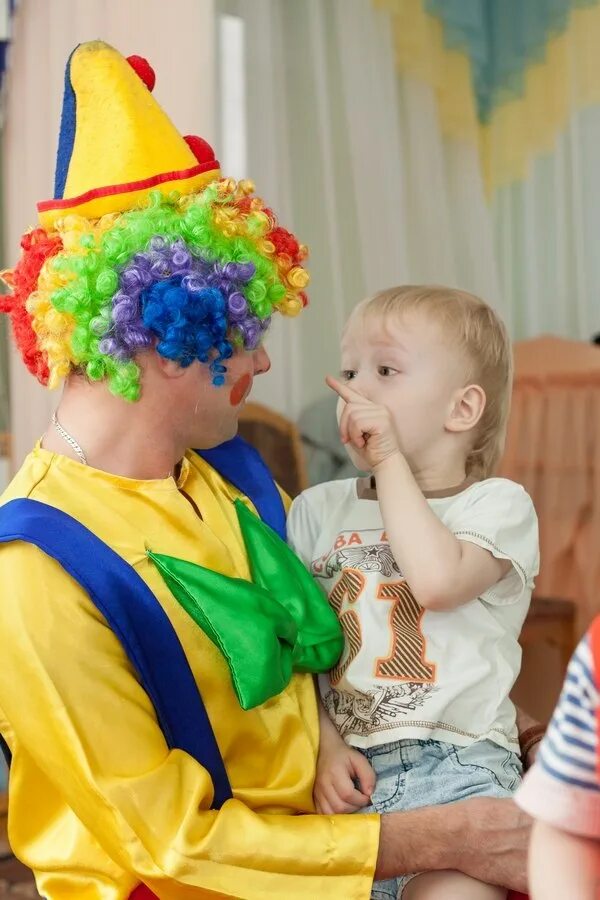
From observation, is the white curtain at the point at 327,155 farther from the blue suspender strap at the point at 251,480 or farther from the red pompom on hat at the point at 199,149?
the red pompom on hat at the point at 199,149

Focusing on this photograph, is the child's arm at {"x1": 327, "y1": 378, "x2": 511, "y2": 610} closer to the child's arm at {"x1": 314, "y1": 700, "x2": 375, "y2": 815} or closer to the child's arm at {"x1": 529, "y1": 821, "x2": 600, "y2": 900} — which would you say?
the child's arm at {"x1": 314, "y1": 700, "x2": 375, "y2": 815}

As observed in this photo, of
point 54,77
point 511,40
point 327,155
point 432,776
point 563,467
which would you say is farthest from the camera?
point 511,40

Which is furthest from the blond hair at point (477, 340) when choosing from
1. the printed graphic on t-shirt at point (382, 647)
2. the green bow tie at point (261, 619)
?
the green bow tie at point (261, 619)

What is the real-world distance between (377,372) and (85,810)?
0.70 meters

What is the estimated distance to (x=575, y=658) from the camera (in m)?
0.77

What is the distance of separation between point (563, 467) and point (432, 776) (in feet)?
7.81

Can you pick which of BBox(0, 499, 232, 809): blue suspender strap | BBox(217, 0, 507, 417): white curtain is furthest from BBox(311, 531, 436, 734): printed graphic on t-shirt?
BBox(217, 0, 507, 417): white curtain

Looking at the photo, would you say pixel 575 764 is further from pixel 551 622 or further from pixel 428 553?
pixel 551 622

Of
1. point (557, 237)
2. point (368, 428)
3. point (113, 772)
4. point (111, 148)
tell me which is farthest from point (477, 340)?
point (557, 237)

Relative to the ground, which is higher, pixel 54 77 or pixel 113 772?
pixel 54 77

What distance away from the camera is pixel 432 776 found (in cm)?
136

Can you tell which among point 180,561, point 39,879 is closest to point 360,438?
point 180,561

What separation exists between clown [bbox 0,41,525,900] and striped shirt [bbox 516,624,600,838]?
0.53 metres

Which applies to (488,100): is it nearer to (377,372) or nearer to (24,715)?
(377,372)
